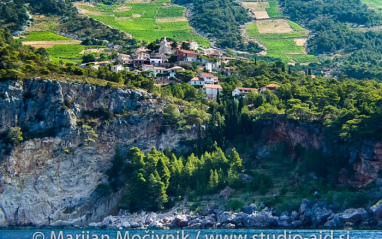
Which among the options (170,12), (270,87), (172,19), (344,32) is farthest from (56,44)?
(344,32)

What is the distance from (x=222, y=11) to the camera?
6299 inches

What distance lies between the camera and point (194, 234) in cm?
6912

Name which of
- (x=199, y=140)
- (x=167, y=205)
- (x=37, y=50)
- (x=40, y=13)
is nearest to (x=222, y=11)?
(x=40, y=13)

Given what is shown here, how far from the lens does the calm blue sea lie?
65562 mm

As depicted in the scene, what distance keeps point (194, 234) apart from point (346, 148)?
18.4 meters

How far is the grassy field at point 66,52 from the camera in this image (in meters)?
115

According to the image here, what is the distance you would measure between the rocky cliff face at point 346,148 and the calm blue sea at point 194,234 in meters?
9.95

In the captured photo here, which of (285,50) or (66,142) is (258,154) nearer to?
Result: (66,142)

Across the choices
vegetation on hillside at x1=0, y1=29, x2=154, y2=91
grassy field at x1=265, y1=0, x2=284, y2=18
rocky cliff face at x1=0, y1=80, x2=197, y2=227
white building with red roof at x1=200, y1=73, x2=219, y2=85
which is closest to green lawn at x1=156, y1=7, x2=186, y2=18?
grassy field at x1=265, y1=0, x2=284, y2=18

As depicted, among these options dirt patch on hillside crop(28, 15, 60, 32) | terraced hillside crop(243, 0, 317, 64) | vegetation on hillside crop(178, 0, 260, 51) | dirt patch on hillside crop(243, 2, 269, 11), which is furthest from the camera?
dirt patch on hillside crop(243, 2, 269, 11)

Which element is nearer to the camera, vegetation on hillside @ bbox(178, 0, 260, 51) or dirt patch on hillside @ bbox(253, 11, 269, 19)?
vegetation on hillside @ bbox(178, 0, 260, 51)

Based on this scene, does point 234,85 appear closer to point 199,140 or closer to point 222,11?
point 199,140

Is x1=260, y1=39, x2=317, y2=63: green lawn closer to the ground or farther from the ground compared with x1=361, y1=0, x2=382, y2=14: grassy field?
closer to the ground

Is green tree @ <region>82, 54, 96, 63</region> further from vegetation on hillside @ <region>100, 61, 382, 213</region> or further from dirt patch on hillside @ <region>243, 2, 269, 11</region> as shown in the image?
dirt patch on hillside @ <region>243, 2, 269, 11</region>
